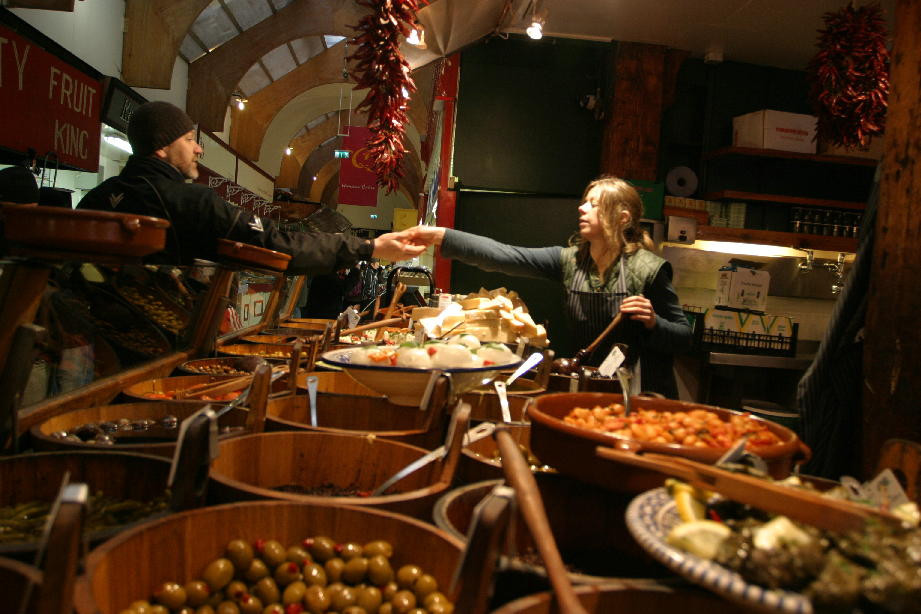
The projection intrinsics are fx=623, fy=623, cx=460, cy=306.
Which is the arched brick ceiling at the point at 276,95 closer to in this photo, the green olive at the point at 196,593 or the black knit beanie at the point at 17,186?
the black knit beanie at the point at 17,186

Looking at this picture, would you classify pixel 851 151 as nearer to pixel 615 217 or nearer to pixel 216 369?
pixel 615 217

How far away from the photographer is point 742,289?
22.1 feet

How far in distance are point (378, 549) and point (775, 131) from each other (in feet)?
22.7

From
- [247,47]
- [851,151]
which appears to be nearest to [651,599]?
[851,151]

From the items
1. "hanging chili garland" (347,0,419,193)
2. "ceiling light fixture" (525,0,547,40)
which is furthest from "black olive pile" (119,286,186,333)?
"ceiling light fixture" (525,0,547,40)

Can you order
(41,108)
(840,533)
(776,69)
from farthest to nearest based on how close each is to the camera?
(776,69) → (41,108) → (840,533)

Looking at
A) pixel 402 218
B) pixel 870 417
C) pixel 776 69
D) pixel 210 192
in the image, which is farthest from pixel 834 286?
pixel 402 218

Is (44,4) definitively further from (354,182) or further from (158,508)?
(354,182)

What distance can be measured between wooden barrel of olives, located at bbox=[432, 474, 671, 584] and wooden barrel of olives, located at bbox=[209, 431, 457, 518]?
158mm

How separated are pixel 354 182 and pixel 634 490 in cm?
1310

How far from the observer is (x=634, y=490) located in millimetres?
1083

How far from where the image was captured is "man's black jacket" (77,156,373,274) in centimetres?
294

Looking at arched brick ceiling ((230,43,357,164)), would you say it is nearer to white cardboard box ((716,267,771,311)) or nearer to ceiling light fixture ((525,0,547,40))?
ceiling light fixture ((525,0,547,40))

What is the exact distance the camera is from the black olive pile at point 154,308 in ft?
7.81
